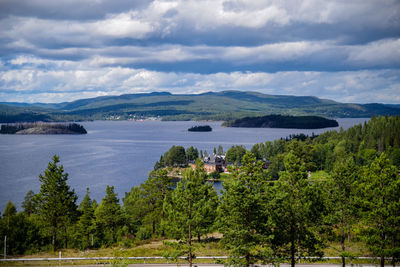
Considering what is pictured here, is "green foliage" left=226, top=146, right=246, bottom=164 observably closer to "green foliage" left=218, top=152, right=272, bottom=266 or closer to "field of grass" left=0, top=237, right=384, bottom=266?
"field of grass" left=0, top=237, right=384, bottom=266

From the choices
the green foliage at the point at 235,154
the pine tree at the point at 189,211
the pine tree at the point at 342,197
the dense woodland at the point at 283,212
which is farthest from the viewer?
the green foliage at the point at 235,154

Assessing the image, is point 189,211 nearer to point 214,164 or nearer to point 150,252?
point 150,252

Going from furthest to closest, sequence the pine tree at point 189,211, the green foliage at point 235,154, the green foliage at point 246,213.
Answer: the green foliage at point 235,154, the pine tree at point 189,211, the green foliage at point 246,213

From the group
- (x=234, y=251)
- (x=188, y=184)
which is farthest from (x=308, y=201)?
(x=188, y=184)

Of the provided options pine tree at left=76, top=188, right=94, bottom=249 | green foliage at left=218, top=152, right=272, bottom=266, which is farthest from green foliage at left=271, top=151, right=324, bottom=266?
pine tree at left=76, top=188, right=94, bottom=249

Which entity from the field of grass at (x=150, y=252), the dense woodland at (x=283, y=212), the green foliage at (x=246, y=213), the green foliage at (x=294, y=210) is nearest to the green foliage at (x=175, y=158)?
the field of grass at (x=150, y=252)

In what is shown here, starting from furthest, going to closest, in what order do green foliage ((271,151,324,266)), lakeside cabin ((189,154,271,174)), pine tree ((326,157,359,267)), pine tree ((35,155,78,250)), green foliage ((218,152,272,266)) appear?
lakeside cabin ((189,154,271,174)) → pine tree ((35,155,78,250)) → pine tree ((326,157,359,267)) → green foliage ((271,151,324,266)) → green foliage ((218,152,272,266))

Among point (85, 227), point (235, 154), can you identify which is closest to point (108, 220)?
point (85, 227)

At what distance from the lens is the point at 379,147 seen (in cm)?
12925

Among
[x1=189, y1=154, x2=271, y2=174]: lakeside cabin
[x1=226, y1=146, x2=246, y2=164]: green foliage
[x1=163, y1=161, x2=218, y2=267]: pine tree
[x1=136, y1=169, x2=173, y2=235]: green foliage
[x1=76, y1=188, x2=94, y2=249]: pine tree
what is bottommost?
[x1=189, y1=154, x2=271, y2=174]: lakeside cabin

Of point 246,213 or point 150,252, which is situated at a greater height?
point 246,213

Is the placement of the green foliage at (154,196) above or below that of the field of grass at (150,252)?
above

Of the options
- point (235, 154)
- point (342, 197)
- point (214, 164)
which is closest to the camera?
point (342, 197)

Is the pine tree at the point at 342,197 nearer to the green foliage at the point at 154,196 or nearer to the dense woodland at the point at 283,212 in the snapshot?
the dense woodland at the point at 283,212
